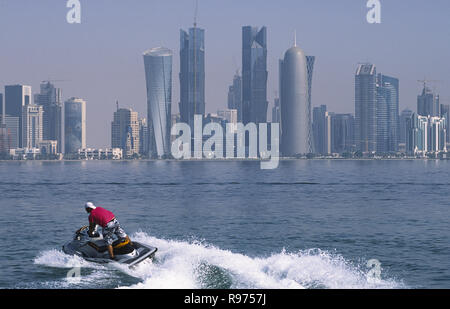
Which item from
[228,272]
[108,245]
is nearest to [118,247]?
[108,245]

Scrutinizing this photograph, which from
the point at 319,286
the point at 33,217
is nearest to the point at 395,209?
the point at 33,217

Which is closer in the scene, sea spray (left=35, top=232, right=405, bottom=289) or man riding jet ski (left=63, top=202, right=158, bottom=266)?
sea spray (left=35, top=232, right=405, bottom=289)

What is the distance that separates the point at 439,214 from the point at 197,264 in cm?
3221

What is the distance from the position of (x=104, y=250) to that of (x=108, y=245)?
1.56 feet

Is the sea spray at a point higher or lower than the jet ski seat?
lower

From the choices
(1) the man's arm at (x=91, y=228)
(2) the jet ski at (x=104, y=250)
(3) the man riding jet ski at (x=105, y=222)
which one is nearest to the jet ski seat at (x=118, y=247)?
(2) the jet ski at (x=104, y=250)

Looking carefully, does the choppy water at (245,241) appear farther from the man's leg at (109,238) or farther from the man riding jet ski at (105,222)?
the man riding jet ski at (105,222)

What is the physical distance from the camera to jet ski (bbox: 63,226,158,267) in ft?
79.0

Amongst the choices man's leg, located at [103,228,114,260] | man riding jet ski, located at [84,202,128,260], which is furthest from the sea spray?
man riding jet ski, located at [84,202,128,260]

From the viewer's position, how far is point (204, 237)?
122 ft

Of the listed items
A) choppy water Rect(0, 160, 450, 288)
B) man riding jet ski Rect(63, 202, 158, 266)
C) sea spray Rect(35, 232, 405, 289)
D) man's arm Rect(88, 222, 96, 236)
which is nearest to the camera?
sea spray Rect(35, 232, 405, 289)

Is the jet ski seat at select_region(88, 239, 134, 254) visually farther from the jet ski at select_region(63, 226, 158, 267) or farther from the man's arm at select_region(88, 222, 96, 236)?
the man's arm at select_region(88, 222, 96, 236)

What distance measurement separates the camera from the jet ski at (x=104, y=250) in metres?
24.1
